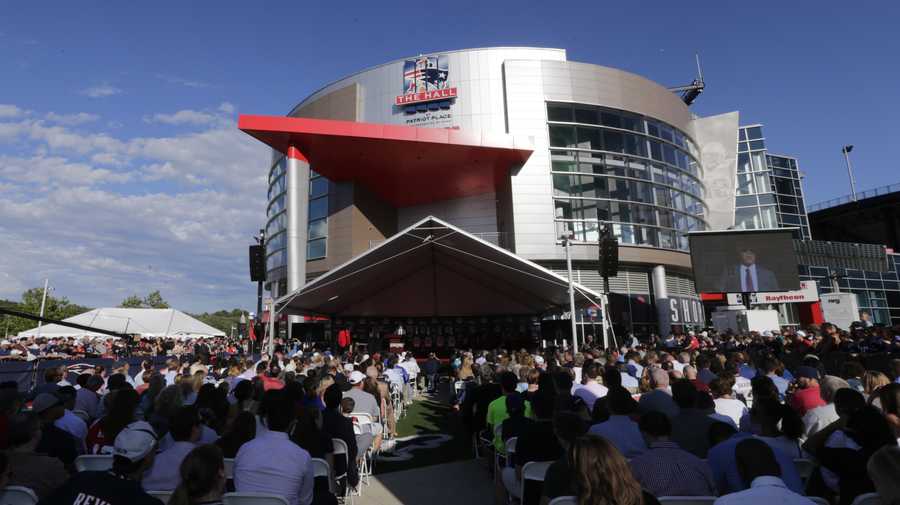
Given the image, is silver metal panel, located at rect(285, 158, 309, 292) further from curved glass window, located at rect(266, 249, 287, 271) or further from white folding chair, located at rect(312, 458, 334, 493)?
white folding chair, located at rect(312, 458, 334, 493)

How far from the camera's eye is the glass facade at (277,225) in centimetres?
3600

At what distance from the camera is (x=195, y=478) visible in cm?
233

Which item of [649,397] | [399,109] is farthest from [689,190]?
[649,397]

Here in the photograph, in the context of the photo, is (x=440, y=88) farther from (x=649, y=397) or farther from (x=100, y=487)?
(x=100, y=487)

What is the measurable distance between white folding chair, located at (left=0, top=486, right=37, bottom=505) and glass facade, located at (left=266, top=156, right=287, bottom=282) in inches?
1345

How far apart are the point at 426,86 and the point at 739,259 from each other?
Answer: 69.8ft

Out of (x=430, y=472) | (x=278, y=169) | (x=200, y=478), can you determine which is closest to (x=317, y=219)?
(x=278, y=169)

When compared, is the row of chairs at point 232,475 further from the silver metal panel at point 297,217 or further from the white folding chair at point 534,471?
the silver metal panel at point 297,217

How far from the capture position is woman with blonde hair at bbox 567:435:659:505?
201 centimetres

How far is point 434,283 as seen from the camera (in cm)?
2616

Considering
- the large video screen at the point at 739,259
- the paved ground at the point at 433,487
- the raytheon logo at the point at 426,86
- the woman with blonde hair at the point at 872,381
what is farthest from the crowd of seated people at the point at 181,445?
the raytheon logo at the point at 426,86

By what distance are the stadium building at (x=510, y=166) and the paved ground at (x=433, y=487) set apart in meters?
20.6

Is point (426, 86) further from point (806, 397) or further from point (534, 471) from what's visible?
point (534, 471)

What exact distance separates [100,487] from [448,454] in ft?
20.5
